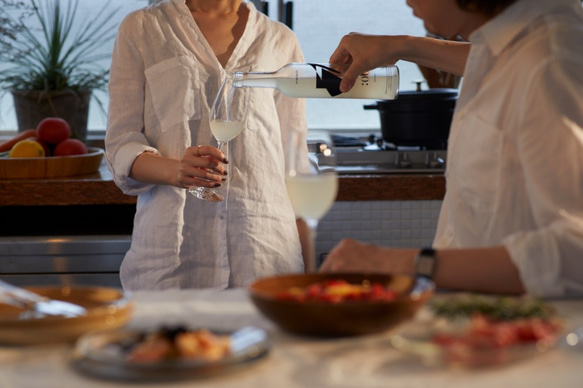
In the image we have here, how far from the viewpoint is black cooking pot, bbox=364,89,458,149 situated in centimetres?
277

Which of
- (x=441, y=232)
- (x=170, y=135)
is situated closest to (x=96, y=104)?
(x=170, y=135)

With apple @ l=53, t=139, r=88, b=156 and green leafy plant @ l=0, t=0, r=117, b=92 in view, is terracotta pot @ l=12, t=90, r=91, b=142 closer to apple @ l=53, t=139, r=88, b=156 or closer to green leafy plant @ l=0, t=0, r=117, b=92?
green leafy plant @ l=0, t=0, r=117, b=92

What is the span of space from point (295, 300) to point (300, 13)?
101 inches

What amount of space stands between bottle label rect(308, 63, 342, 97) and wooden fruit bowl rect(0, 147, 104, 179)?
3.71 feet

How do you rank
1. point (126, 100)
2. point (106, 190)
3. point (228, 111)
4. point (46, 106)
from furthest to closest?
1. point (46, 106)
2. point (106, 190)
3. point (126, 100)
4. point (228, 111)

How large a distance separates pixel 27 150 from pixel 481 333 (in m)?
2.10

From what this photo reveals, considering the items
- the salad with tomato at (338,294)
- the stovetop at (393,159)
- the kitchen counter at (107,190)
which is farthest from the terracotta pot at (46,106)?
the salad with tomato at (338,294)

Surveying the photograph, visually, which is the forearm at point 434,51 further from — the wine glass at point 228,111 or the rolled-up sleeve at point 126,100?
the rolled-up sleeve at point 126,100

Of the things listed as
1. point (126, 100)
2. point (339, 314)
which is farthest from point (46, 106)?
point (339, 314)

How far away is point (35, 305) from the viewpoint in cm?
108

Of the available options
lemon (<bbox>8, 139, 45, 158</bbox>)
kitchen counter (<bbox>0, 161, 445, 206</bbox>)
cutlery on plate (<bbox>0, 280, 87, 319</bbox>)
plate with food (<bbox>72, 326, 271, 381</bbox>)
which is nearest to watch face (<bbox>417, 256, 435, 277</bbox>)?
plate with food (<bbox>72, 326, 271, 381</bbox>)

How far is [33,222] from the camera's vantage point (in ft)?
9.15

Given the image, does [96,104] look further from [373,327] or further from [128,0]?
[373,327]

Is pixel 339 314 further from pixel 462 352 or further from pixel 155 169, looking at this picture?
pixel 155 169
